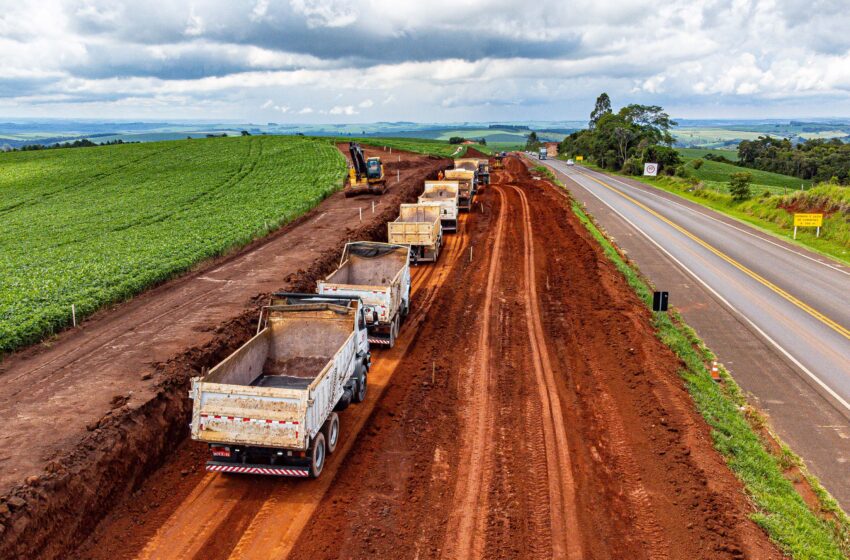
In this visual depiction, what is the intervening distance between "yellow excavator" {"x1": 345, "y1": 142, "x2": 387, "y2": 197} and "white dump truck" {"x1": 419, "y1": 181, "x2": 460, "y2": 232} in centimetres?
506

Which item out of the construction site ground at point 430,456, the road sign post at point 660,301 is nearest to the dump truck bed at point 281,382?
the construction site ground at point 430,456

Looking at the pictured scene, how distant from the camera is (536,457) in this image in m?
10.8

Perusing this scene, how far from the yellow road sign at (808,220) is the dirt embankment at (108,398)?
29.7 meters

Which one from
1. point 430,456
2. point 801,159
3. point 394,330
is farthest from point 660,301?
point 801,159

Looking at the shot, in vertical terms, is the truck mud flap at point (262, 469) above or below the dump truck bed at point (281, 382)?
below

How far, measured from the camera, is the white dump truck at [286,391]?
30.3 ft

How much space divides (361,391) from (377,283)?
7179mm

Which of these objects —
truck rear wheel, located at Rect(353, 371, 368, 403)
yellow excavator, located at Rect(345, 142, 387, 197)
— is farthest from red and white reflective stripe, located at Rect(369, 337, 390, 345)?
yellow excavator, located at Rect(345, 142, 387, 197)

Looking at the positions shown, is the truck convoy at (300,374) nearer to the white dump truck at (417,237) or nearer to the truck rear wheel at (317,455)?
the truck rear wheel at (317,455)

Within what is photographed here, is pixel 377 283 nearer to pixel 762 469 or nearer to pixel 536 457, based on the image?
pixel 536 457

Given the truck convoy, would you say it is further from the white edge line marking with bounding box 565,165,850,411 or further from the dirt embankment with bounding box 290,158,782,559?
the white edge line marking with bounding box 565,165,850,411

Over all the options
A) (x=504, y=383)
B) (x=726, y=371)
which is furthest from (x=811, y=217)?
(x=504, y=383)

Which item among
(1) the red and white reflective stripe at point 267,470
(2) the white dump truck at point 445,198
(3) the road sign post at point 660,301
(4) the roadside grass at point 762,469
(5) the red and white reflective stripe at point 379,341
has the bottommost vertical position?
(4) the roadside grass at point 762,469

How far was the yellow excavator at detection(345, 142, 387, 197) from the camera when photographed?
4075cm
